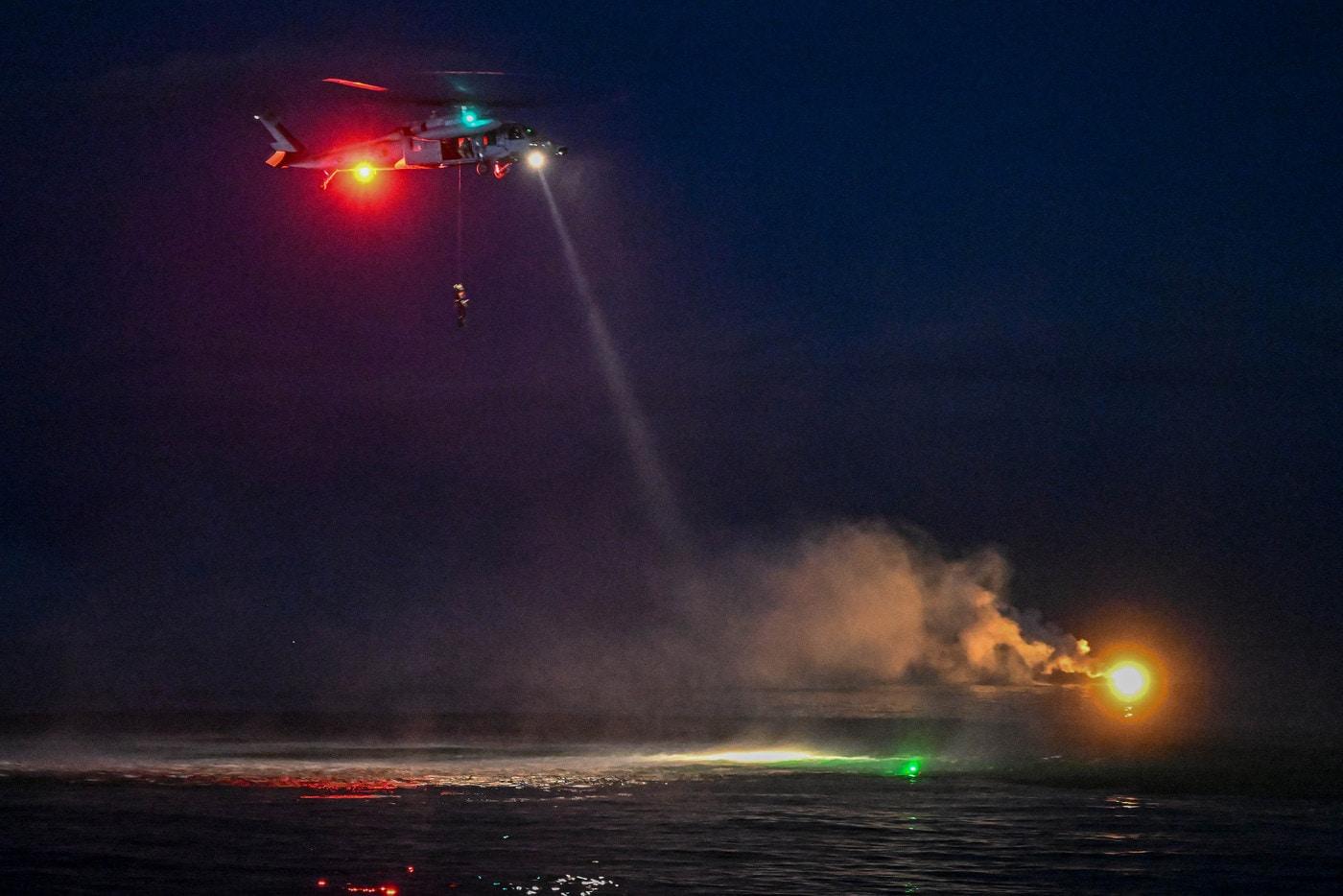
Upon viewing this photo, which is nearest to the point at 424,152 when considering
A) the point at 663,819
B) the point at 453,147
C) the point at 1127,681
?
the point at 453,147

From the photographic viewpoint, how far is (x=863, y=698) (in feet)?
350

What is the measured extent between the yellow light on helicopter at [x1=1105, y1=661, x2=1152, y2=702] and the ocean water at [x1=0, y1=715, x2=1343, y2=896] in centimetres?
3221

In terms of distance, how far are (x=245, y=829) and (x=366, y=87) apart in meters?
18.8

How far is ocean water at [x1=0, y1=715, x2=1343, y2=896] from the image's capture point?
2672 cm

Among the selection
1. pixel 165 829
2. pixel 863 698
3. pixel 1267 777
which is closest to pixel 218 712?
pixel 863 698

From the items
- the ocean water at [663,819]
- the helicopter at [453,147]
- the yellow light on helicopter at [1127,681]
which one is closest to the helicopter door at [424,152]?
the helicopter at [453,147]

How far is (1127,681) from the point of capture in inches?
3403

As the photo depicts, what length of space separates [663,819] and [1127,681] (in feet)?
202

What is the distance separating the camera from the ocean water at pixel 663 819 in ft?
87.7

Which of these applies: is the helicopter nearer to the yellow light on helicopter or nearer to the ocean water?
the ocean water

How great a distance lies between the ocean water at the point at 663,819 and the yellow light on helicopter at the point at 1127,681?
3221 cm

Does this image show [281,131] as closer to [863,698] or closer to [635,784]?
[635,784]

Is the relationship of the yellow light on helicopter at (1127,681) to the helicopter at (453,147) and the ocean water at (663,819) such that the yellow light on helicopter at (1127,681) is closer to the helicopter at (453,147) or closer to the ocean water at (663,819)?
the ocean water at (663,819)

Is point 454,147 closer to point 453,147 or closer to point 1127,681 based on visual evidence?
point 453,147
